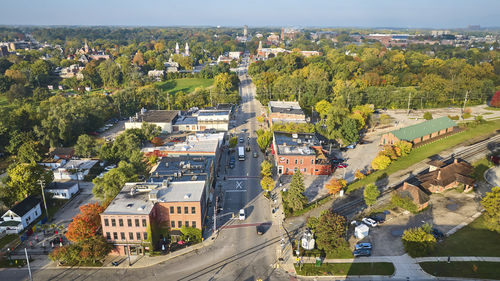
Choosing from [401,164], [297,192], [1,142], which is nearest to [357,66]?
[401,164]

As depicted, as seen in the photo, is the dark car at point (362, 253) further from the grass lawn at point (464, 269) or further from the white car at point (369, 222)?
the white car at point (369, 222)

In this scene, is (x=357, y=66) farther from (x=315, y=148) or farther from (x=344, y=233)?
(x=344, y=233)

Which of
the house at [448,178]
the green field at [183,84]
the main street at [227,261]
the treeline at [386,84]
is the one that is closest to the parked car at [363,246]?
the main street at [227,261]

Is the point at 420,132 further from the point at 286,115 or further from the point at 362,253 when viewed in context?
the point at 362,253

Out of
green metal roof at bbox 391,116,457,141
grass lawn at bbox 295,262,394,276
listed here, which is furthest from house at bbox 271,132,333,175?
grass lawn at bbox 295,262,394,276

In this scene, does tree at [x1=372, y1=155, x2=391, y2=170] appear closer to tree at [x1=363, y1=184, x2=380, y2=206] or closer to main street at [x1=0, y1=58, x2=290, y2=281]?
tree at [x1=363, y1=184, x2=380, y2=206]

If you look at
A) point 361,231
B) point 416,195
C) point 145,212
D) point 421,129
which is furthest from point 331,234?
point 421,129
